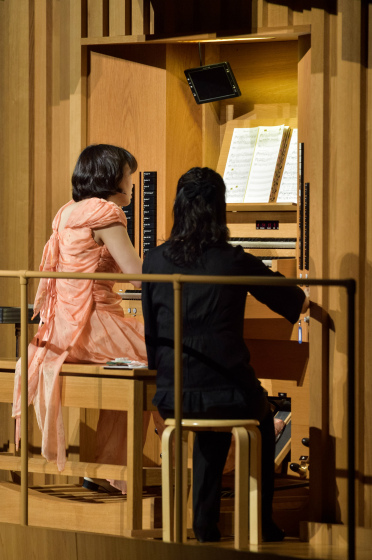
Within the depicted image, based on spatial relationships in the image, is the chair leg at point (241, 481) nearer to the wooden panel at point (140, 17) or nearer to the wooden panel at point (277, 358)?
the wooden panel at point (277, 358)

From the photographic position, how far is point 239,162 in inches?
208

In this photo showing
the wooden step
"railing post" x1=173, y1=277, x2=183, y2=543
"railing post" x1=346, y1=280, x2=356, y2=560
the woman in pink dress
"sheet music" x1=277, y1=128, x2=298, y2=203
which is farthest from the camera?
"sheet music" x1=277, y1=128, x2=298, y2=203

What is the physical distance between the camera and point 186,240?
370 centimetres

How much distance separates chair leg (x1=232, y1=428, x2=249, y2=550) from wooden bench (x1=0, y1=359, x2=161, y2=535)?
55cm

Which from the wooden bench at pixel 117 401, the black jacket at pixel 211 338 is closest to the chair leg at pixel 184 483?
the black jacket at pixel 211 338

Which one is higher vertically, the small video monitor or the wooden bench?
the small video monitor

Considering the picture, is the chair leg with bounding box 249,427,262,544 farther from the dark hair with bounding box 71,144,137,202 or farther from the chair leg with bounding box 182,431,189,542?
the dark hair with bounding box 71,144,137,202

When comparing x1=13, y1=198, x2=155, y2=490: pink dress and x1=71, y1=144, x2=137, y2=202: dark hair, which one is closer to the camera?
x1=13, y1=198, x2=155, y2=490: pink dress

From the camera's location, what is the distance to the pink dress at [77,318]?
4.19 metres

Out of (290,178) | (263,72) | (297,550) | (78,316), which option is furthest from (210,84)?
(297,550)

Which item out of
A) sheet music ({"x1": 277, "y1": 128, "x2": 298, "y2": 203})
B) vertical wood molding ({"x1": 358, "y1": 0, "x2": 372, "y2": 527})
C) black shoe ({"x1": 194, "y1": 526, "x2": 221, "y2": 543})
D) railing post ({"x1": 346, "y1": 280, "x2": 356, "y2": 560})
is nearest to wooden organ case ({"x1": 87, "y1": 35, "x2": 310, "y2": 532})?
sheet music ({"x1": 277, "y1": 128, "x2": 298, "y2": 203})

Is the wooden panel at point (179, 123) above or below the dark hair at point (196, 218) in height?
above

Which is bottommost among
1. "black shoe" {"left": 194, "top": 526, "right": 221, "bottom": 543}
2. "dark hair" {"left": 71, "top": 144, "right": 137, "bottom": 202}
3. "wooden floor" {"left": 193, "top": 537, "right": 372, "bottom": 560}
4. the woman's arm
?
"wooden floor" {"left": 193, "top": 537, "right": 372, "bottom": 560}

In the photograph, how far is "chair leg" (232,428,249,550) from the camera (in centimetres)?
349
